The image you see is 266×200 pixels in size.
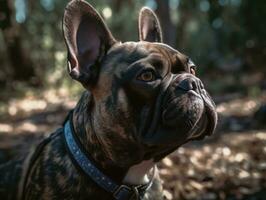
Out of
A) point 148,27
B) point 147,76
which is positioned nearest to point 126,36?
point 148,27

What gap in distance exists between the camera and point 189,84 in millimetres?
2801

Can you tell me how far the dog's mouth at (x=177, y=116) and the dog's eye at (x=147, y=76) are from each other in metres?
0.12

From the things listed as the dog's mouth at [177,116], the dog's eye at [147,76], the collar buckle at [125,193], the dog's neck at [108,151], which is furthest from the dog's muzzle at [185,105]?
the collar buckle at [125,193]

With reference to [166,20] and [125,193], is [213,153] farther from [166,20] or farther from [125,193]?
[125,193]

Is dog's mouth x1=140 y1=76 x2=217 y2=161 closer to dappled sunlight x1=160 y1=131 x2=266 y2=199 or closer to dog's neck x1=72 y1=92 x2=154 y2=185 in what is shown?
dog's neck x1=72 y1=92 x2=154 y2=185

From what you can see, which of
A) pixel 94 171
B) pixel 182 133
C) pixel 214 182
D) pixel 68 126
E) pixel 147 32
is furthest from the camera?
pixel 214 182

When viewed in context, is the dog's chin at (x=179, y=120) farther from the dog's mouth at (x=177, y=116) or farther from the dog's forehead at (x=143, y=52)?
the dog's forehead at (x=143, y=52)

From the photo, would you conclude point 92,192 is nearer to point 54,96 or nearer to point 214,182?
point 214,182

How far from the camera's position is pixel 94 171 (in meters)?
3.02

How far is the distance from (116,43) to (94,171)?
78 centimetres

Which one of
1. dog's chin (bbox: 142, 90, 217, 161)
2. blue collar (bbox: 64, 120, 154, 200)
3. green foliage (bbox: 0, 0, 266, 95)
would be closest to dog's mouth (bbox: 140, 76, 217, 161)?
dog's chin (bbox: 142, 90, 217, 161)

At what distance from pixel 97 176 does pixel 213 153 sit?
3420 millimetres

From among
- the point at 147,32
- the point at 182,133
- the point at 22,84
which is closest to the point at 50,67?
the point at 22,84

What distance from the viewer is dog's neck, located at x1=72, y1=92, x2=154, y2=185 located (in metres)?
2.94
